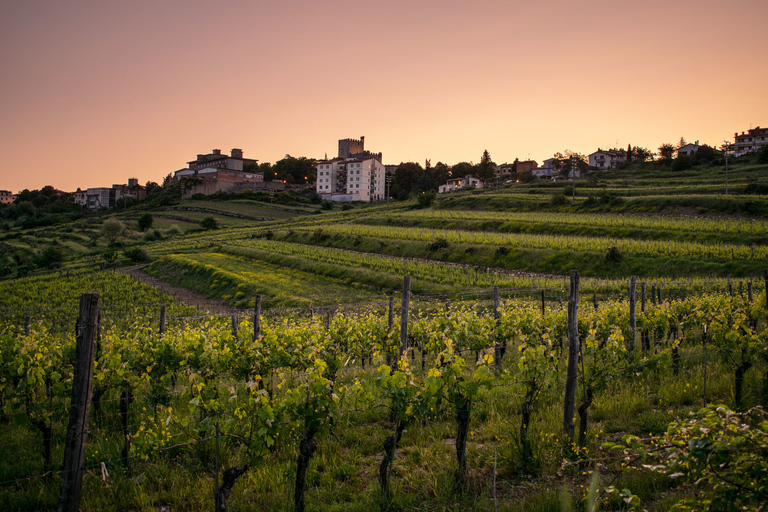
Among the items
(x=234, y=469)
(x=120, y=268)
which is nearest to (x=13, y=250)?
(x=120, y=268)

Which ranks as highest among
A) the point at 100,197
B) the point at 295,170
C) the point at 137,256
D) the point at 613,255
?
the point at 295,170

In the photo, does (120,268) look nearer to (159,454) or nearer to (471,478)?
(159,454)

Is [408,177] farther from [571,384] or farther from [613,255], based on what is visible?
[571,384]

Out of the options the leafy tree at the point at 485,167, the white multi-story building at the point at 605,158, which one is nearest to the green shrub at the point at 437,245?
the leafy tree at the point at 485,167

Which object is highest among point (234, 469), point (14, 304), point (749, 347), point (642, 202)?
point (642, 202)

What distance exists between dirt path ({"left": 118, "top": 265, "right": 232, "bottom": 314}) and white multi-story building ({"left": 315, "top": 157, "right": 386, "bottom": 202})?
66248mm

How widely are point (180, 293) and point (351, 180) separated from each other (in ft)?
258

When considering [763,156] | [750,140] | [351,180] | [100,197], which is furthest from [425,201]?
[100,197]

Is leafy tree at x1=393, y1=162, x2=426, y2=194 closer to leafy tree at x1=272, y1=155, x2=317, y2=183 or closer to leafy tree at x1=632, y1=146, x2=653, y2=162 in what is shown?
leafy tree at x1=272, y1=155, x2=317, y2=183

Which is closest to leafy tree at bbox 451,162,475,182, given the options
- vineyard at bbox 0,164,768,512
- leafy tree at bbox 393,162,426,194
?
leafy tree at bbox 393,162,426,194

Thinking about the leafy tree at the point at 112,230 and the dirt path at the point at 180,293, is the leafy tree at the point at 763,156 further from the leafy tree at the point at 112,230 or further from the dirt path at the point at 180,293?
the leafy tree at the point at 112,230

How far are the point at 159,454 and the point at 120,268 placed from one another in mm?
46907

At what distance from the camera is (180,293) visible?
3553cm

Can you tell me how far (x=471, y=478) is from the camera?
571 centimetres
